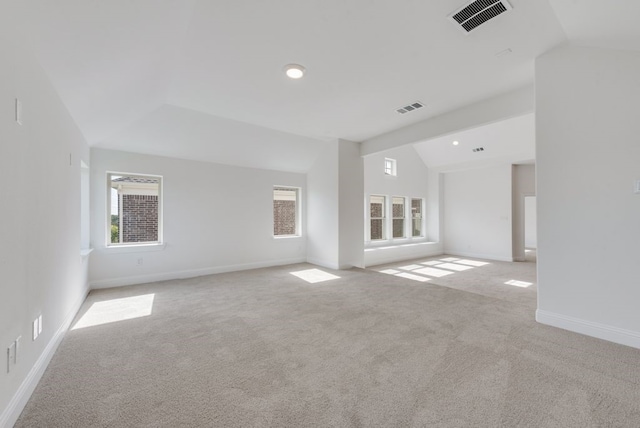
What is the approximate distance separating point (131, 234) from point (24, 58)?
11.8ft

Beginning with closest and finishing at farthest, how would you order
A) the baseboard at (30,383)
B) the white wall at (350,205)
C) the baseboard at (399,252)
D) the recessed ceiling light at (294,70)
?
the baseboard at (30,383), the recessed ceiling light at (294,70), the white wall at (350,205), the baseboard at (399,252)

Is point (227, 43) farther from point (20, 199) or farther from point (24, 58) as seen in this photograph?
point (20, 199)

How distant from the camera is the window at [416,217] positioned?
336 inches

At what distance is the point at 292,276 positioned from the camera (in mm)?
5090

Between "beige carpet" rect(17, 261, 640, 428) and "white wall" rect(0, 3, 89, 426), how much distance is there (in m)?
0.22

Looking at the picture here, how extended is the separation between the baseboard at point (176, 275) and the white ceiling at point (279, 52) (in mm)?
2219

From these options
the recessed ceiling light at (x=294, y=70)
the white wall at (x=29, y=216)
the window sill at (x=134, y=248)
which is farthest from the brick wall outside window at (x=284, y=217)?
the white wall at (x=29, y=216)

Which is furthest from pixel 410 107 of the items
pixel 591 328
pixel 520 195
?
pixel 520 195

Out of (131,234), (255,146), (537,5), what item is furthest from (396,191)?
(131,234)

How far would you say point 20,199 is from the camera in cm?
167

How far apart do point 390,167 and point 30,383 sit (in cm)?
780

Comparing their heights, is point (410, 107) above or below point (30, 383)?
above

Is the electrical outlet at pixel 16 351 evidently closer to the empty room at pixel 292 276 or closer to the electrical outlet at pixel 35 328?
the empty room at pixel 292 276

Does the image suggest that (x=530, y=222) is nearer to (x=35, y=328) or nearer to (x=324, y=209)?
(x=324, y=209)
